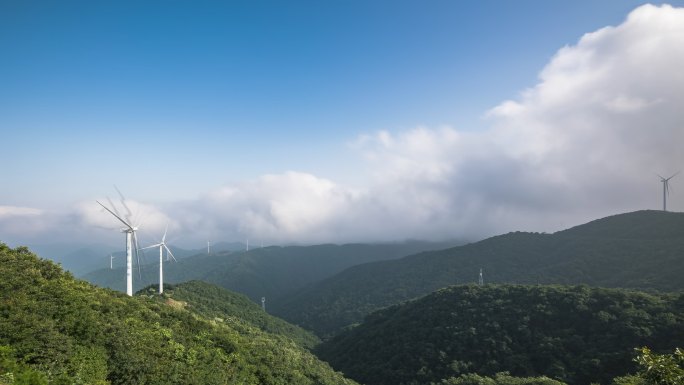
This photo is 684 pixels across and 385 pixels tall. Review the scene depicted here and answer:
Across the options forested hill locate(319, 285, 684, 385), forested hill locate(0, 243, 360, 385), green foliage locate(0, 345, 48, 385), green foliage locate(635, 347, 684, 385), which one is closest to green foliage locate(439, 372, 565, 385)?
forested hill locate(319, 285, 684, 385)

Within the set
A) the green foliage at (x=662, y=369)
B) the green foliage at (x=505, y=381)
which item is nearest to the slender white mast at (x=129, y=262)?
the green foliage at (x=505, y=381)

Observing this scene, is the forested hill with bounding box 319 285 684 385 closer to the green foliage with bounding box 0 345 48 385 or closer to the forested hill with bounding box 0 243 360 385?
the forested hill with bounding box 0 243 360 385

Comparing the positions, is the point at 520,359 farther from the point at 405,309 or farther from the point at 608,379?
the point at 405,309

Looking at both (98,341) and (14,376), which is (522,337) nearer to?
(98,341)

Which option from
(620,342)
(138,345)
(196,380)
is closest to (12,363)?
(138,345)

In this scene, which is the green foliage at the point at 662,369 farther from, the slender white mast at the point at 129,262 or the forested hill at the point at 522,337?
the forested hill at the point at 522,337

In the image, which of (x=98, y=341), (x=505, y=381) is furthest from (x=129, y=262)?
(x=505, y=381)
